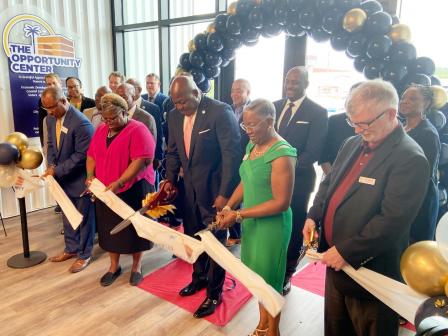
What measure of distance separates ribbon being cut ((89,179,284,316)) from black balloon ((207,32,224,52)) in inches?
72.2

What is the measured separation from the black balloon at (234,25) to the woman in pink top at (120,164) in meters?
1.40

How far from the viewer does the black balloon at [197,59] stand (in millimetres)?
3820

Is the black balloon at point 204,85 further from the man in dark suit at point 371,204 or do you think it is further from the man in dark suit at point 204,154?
the man in dark suit at point 371,204

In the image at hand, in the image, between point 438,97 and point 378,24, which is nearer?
point 438,97

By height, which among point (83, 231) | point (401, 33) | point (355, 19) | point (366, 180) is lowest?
point (83, 231)

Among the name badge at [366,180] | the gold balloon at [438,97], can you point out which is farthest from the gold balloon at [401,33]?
the name badge at [366,180]

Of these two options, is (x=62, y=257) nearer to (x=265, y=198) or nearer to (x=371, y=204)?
(x=265, y=198)

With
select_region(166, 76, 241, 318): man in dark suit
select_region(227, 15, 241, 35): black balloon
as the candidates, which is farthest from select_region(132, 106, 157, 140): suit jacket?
select_region(227, 15, 241, 35): black balloon

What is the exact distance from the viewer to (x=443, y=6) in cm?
329

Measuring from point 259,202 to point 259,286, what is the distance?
1.41 ft

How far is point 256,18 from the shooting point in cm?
320

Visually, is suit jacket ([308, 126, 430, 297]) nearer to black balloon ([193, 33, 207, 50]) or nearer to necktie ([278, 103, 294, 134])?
necktie ([278, 103, 294, 134])

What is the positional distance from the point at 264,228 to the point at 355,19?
5.82ft

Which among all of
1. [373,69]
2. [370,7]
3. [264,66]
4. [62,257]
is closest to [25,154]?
[62,257]
